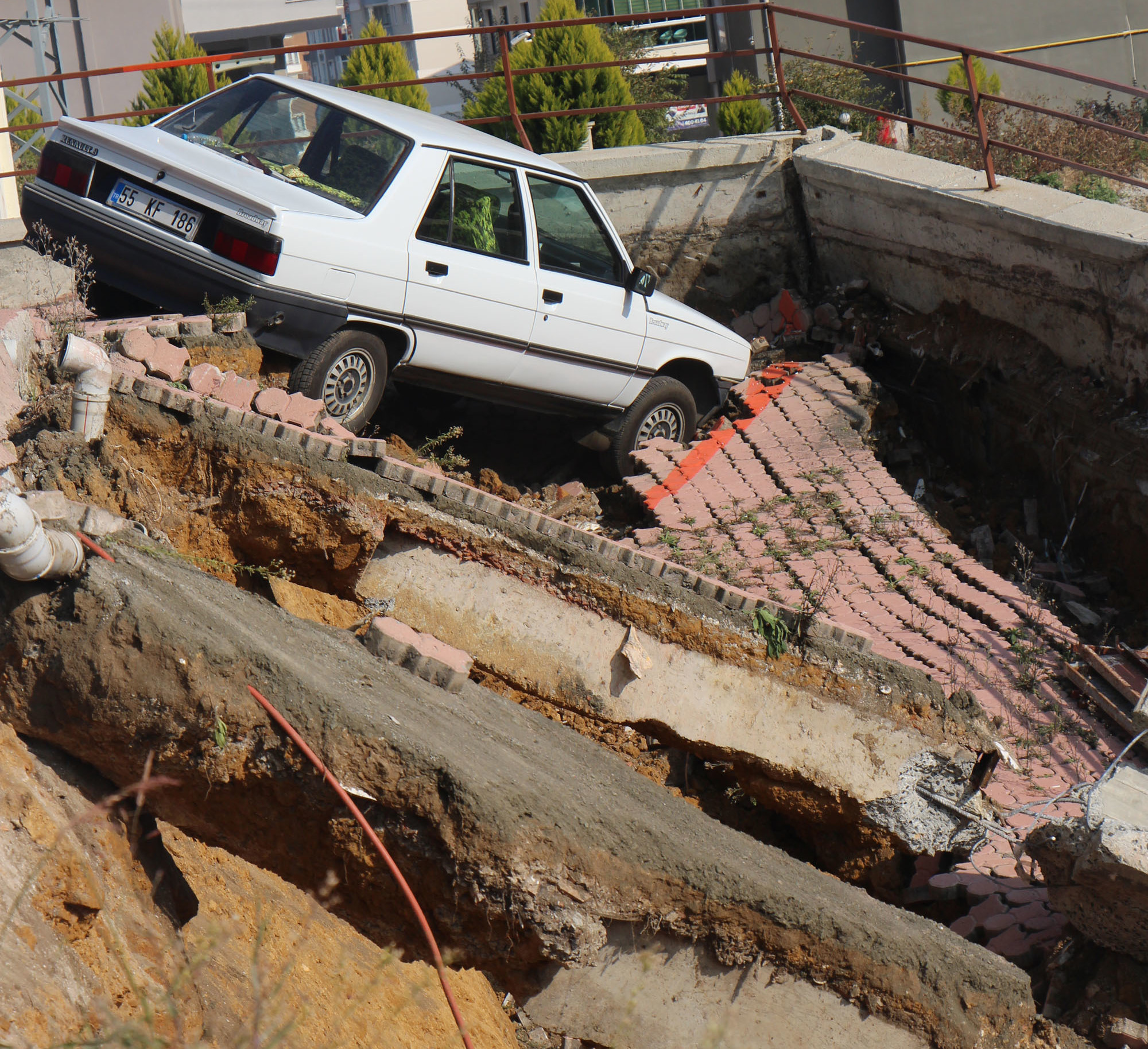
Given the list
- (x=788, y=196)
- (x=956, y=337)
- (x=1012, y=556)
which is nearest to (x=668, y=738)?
(x=1012, y=556)

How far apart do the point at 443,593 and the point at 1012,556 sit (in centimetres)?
515

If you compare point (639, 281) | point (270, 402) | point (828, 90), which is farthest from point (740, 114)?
point (270, 402)

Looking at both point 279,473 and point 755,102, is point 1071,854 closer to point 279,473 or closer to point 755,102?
point 279,473

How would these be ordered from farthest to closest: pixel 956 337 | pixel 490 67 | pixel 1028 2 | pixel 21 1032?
1. pixel 490 67
2. pixel 1028 2
3. pixel 956 337
4. pixel 21 1032

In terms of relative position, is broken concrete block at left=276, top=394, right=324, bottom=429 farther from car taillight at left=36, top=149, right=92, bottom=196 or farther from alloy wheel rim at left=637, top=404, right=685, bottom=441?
Result: alloy wheel rim at left=637, top=404, right=685, bottom=441

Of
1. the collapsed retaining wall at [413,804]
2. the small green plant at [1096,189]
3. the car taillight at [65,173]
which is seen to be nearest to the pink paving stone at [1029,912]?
the collapsed retaining wall at [413,804]

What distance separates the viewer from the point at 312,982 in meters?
3.70

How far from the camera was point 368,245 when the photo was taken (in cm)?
623

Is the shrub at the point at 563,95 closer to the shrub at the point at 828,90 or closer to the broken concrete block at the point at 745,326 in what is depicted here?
the shrub at the point at 828,90

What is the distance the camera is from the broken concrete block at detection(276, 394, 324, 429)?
16.8 ft

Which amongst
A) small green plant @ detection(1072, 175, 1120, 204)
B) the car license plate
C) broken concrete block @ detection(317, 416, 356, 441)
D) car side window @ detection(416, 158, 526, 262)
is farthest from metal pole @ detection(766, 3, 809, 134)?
broken concrete block @ detection(317, 416, 356, 441)

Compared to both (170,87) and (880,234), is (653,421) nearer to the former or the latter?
(880,234)

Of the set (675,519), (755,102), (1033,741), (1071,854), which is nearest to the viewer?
(1071,854)

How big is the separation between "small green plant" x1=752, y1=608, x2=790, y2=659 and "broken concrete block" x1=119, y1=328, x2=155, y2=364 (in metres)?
3.07
